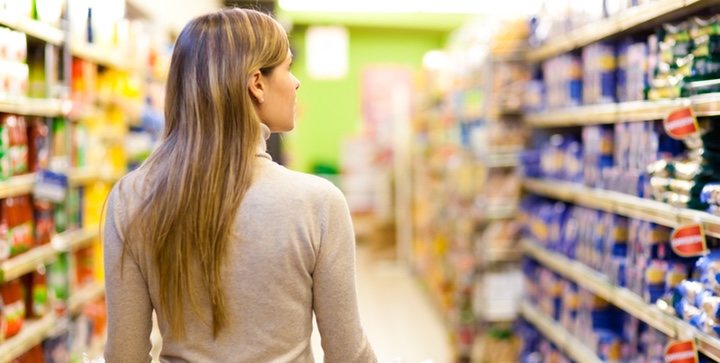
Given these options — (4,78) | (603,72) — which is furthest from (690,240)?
(4,78)

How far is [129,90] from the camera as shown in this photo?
5.20 metres

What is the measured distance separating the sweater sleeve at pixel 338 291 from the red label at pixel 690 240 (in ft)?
4.40

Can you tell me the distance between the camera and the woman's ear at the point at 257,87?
165 centimetres

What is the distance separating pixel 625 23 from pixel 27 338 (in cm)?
278

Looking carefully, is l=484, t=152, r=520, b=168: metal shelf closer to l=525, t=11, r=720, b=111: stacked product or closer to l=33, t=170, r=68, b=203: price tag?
l=525, t=11, r=720, b=111: stacked product

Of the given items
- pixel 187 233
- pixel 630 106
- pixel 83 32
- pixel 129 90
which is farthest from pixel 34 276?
pixel 630 106

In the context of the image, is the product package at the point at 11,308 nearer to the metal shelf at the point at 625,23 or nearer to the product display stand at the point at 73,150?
the product display stand at the point at 73,150

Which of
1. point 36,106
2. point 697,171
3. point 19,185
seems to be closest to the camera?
point 697,171

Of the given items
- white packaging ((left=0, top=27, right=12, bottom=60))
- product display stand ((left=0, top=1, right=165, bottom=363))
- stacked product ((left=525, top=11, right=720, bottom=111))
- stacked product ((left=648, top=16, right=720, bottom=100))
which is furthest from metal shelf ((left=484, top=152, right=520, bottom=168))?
white packaging ((left=0, top=27, right=12, bottom=60))

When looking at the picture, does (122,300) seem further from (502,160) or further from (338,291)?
(502,160)

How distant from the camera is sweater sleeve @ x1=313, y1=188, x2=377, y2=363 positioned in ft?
5.33

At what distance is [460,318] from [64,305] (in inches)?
110

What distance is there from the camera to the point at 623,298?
327 centimetres

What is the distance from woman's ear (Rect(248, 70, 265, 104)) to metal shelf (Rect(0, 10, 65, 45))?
183 cm
